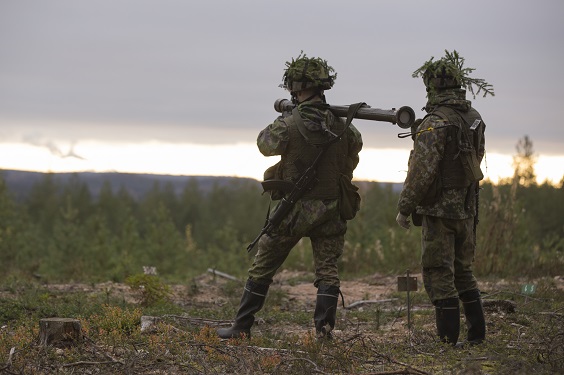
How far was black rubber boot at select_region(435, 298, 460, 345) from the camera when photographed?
257 inches

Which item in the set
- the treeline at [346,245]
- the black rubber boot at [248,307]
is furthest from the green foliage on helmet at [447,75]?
the treeline at [346,245]

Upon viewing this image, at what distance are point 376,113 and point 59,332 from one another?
3070 mm

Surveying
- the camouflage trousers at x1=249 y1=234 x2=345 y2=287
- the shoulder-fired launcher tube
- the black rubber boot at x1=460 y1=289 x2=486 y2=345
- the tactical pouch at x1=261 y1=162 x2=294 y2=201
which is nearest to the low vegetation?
the black rubber boot at x1=460 y1=289 x2=486 y2=345

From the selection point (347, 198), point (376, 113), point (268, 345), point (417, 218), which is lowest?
point (268, 345)

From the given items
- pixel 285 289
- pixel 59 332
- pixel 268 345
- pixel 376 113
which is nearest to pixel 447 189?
pixel 376 113

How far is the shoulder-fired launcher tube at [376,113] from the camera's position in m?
6.39

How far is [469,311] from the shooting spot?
6750 mm

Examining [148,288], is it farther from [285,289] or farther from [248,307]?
[285,289]

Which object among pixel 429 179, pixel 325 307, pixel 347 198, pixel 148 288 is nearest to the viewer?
pixel 429 179

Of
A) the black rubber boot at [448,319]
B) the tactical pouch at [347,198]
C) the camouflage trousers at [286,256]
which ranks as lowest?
the black rubber boot at [448,319]

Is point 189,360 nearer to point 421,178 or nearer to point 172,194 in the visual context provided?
point 421,178

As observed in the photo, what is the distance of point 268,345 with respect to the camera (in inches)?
261

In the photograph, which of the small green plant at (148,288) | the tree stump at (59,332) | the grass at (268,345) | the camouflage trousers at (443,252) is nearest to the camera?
the grass at (268,345)

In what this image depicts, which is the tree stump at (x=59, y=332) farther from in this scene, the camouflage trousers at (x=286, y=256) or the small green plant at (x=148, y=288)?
the small green plant at (x=148, y=288)
